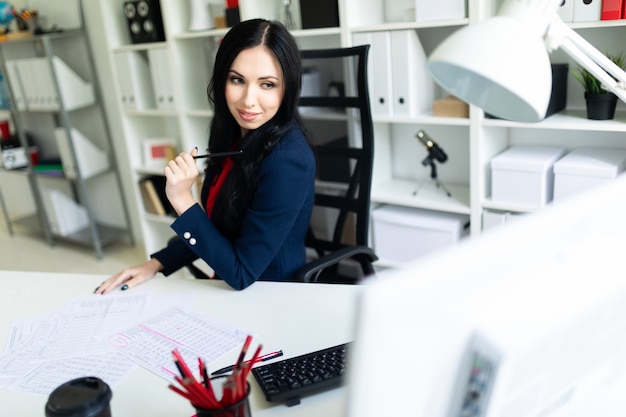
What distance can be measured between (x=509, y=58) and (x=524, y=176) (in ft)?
5.03

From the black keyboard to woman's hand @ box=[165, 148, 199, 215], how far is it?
0.54 m

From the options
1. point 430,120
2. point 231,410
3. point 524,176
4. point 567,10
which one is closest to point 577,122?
point 524,176

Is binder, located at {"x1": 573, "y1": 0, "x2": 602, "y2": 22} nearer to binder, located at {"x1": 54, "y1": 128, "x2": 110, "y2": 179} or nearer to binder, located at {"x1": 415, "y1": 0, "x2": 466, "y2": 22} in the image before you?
binder, located at {"x1": 415, "y1": 0, "x2": 466, "y2": 22}

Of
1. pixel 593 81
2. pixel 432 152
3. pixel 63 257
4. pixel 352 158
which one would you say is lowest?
pixel 63 257

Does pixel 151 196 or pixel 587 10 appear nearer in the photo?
pixel 587 10

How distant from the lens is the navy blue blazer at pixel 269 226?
136 centimetres

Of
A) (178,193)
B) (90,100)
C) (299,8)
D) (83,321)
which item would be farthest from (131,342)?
(90,100)

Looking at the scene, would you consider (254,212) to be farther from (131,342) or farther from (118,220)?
(118,220)

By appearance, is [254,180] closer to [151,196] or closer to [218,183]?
[218,183]

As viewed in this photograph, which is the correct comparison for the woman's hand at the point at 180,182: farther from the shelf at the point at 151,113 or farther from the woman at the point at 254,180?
the shelf at the point at 151,113

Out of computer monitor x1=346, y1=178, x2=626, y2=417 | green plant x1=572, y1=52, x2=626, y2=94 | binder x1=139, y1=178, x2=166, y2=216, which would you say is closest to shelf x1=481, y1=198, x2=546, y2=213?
green plant x1=572, y1=52, x2=626, y2=94

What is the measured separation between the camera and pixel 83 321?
4.22 ft

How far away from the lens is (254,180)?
58.8 inches

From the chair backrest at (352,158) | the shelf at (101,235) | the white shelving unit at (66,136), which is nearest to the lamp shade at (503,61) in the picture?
the chair backrest at (352,158)
